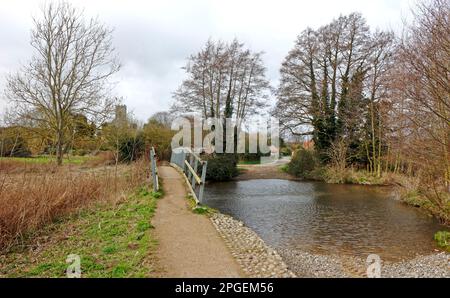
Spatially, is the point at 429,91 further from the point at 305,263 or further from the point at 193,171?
the point at 193,171

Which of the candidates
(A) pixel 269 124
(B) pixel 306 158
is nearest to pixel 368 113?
(B) pixel 306 158

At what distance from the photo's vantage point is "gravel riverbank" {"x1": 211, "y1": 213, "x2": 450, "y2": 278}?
4793mm

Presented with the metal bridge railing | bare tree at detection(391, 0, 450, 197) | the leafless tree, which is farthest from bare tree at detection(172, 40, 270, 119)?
bare tree at detection(391, 0, 450, 197)

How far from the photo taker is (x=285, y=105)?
2427 cm

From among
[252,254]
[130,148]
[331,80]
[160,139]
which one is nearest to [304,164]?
[331,80]

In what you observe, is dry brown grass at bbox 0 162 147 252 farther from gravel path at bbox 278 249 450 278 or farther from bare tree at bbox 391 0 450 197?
bare tree at bbox 391 0 450 197

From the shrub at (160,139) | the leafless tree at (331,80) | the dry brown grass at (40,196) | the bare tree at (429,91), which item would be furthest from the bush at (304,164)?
the dry brown grass at (40,196)

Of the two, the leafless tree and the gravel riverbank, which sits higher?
the leafless tree

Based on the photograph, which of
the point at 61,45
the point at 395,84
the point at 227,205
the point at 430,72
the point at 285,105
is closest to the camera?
the point at 430,72

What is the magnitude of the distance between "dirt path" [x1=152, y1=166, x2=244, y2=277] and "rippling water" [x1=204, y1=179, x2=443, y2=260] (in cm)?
198

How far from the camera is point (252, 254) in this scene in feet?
17.5

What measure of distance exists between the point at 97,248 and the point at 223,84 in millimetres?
20741

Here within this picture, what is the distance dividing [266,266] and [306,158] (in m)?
20.4
